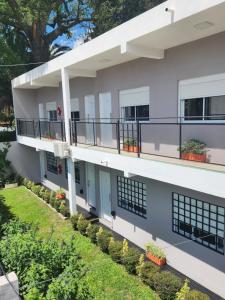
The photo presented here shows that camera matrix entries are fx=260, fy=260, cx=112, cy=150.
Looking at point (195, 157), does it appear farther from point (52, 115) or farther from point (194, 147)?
point (52, 115)

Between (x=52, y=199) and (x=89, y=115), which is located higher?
(x=89, y=115)

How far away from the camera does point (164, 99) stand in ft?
28.9

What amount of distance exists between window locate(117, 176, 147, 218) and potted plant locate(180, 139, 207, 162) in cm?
307

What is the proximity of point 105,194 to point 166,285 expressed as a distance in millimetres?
5895

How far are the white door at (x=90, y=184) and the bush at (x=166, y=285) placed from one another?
6536mm

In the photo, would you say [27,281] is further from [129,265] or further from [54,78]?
[54,78]

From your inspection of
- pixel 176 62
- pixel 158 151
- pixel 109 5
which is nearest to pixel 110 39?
pixel 176 62

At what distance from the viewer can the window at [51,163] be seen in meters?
18.0

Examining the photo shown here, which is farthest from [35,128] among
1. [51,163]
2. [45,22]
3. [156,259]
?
[156,259]

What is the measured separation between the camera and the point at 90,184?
1388cm

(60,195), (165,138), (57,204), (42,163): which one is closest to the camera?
(165,138)

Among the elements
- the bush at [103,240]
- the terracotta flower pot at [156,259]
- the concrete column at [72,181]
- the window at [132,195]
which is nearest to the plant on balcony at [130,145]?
the window at [132,195]

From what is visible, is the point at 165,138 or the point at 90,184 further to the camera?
the point at 90,184

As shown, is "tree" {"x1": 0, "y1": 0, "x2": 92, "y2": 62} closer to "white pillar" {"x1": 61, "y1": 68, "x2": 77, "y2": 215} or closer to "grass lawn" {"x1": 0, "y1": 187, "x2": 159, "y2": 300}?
"white pillar" {"x1": 61, "y1": 68, "x2": 77, "y2": 215}
